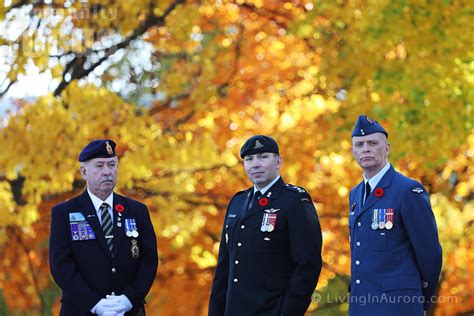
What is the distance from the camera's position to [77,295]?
6.24 meters

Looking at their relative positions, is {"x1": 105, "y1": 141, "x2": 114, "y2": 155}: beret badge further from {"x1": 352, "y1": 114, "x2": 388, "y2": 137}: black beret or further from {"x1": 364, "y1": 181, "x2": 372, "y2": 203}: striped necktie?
{"x1": 364, "y1": 181, "x2": 372, "y2": 203}: striped necktie

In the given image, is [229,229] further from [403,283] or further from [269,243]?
[403,283]

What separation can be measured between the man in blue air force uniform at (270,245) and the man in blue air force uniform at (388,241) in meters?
0.35

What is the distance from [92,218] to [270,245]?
52.6 inches

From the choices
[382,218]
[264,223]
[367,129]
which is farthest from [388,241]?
[264,223]

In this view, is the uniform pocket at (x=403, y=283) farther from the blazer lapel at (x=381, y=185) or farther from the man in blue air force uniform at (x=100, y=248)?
the man in blue air force uniform at (x=100, y=248)

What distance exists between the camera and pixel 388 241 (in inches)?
245

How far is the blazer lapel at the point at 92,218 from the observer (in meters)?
6.48

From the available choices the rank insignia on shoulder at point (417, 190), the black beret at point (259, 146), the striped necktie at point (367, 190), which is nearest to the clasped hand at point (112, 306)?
the black beret at point (259, 146)

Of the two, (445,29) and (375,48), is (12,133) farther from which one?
(445,29)

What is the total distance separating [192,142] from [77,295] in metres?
8.34

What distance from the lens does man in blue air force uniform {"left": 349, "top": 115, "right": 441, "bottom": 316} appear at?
6125 mm

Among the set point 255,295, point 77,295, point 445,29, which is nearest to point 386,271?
point 255,295

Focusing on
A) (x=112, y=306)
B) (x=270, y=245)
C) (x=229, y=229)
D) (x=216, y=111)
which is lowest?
(x=112, y=306)
